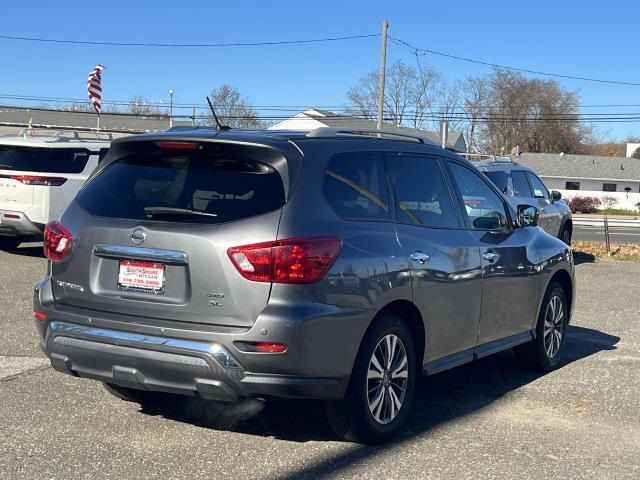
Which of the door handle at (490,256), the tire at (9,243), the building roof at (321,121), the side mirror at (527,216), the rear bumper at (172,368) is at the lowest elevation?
the tire at (9,243)

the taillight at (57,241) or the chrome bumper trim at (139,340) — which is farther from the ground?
the taillight at (57,241)

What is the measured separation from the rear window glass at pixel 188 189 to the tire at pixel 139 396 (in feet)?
4.51

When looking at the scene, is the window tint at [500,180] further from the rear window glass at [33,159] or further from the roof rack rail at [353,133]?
the roof rack rail at [353,133]

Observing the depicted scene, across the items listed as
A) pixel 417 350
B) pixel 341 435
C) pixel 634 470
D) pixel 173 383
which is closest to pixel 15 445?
pixel 173 383

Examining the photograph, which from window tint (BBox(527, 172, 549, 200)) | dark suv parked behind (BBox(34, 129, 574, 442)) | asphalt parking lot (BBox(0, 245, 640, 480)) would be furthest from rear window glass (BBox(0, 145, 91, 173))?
dark suv parked behind (BBox(34, 129, 574, 442))

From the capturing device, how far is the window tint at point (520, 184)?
46.7 ft

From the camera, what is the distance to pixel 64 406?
559 centimetres

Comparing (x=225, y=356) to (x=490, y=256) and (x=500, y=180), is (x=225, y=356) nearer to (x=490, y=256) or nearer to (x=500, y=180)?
(x=490, y=256)

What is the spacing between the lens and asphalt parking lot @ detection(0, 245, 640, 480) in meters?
4.57

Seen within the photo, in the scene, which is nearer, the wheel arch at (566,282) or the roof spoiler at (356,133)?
the roof spoiler at (356,133)

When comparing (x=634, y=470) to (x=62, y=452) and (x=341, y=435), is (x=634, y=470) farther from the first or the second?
(x=62, y=452)

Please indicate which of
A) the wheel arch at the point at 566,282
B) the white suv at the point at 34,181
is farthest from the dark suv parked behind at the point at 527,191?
the white suv at the point at 34,181

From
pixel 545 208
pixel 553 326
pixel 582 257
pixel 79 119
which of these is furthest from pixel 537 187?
pixel 79 119

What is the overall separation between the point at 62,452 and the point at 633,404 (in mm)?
4088
